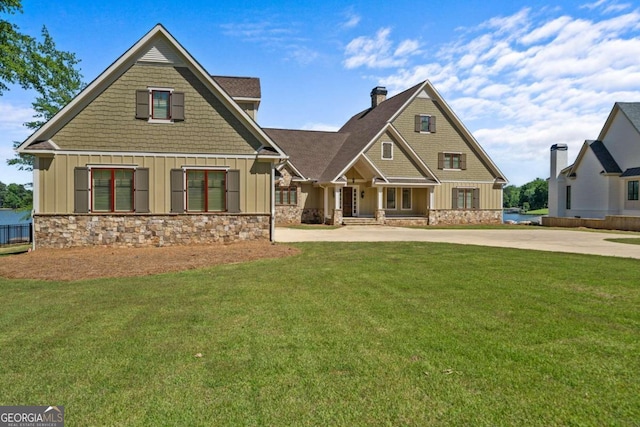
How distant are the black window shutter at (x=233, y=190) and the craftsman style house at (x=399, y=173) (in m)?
11.2

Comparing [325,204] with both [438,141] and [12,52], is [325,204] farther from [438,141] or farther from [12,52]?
[12,52]

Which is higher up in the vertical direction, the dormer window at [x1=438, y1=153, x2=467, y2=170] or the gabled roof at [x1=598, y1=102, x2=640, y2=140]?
the gabled roof at [x1=598, y1=102, x2=640, y2=140]

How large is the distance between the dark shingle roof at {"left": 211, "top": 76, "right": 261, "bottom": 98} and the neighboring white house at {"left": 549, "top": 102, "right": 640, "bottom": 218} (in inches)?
963

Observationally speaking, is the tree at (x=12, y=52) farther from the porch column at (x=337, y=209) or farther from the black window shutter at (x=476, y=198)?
the black window shutter at (x=476, y=198)

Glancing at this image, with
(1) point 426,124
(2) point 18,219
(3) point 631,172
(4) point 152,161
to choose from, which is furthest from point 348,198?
(2) point 18,219

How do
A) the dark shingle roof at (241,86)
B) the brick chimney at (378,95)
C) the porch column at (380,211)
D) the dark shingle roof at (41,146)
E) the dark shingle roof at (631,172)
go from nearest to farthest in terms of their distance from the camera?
the dark shingle roof at (41,146)
the dark shingle roof at (241,86)
the dark shingle roof at (631,172)
the porch column at (380,211)
the brick chimney at (378,95)

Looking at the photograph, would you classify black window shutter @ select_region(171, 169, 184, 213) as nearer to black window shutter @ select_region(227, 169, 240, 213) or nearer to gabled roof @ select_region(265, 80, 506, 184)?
black window shutter @ select_region(227, 169, 240, 213)

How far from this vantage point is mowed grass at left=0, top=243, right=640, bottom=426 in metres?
3.36

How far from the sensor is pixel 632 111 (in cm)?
2828

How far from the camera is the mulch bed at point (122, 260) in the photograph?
33.0ft

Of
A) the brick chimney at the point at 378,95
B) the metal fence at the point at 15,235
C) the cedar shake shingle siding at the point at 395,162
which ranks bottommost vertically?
the metal fence at the point at 15,235

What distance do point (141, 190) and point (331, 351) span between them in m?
12.8

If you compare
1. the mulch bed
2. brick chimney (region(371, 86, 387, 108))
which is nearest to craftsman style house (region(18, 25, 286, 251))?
the mulch bed

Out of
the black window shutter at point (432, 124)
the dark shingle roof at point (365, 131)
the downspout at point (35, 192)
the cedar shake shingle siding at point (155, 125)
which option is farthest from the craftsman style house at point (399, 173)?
the downspout at point (35, 192)
